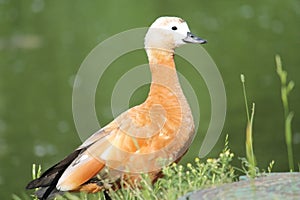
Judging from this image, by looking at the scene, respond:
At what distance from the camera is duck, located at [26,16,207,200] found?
5.16m

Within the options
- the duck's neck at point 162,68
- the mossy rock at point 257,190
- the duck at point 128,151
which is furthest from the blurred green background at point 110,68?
the mossy rock at point 257,190

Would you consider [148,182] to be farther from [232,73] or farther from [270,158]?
[232,73]

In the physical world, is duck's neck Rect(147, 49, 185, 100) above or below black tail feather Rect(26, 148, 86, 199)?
above

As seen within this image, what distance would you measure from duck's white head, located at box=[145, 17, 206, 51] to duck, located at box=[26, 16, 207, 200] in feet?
1.31

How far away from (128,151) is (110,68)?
1317 centimetres

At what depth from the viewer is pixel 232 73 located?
1719cm

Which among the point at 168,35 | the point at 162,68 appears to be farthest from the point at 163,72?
the point at 168,35

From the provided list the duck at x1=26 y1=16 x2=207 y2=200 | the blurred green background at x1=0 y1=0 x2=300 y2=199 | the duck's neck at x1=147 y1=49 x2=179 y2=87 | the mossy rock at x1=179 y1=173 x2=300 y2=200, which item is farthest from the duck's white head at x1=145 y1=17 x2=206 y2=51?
the blurred green background at x1=0 y1=0 x2=300 y2=199

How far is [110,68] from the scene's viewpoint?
18328 mm

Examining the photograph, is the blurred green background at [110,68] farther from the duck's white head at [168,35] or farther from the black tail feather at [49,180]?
the black tail feather at [49,180]

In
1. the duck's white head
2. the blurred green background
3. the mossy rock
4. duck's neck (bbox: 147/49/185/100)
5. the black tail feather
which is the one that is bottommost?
the mossy rock

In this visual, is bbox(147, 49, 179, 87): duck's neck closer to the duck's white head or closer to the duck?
the duck's white head

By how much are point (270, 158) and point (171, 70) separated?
793 centimetres

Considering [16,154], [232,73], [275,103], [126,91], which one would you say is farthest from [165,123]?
[232,73]
